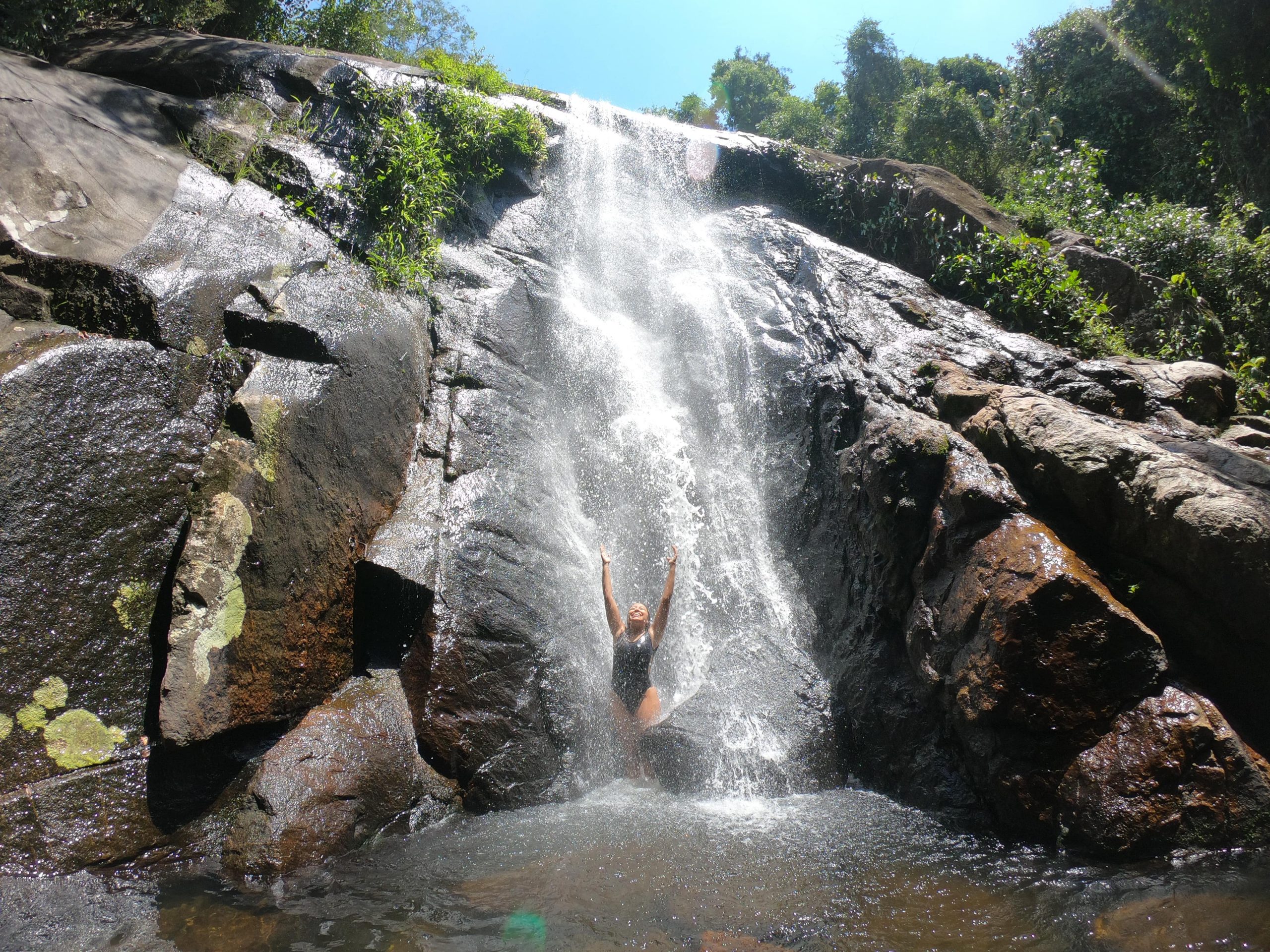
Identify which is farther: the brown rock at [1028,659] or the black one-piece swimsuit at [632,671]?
the black one-piece swimsuit at [632,671]

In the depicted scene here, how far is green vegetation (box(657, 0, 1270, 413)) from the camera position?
879 centimetres

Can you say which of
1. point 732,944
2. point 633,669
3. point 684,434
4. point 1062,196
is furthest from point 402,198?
point 1062,196

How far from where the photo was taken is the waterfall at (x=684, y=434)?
649cm

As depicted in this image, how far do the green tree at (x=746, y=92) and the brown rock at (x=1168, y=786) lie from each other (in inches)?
1172

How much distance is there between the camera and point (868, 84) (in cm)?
2023

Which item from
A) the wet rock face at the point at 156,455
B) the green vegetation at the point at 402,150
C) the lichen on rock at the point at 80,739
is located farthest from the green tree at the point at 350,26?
the lichen on rock at the point at 80,739

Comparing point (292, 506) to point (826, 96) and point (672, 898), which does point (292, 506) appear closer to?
point (672, 898)

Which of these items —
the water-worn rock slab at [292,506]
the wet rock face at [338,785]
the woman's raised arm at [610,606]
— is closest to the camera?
the wet rock face at [338,785]

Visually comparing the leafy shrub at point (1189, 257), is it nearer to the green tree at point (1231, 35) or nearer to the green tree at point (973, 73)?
the green tree at point (1231, 35)

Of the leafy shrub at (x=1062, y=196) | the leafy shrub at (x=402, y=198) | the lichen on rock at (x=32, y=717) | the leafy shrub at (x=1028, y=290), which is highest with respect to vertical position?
the leafy shrub at (x=1062, y=196)

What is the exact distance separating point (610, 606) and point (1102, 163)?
14731 millimetres

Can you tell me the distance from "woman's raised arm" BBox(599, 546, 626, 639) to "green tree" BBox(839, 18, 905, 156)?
17058 mm

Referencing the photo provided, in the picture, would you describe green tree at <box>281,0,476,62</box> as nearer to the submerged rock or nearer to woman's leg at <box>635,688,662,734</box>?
the submerged rock

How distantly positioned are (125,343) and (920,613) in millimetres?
6331
